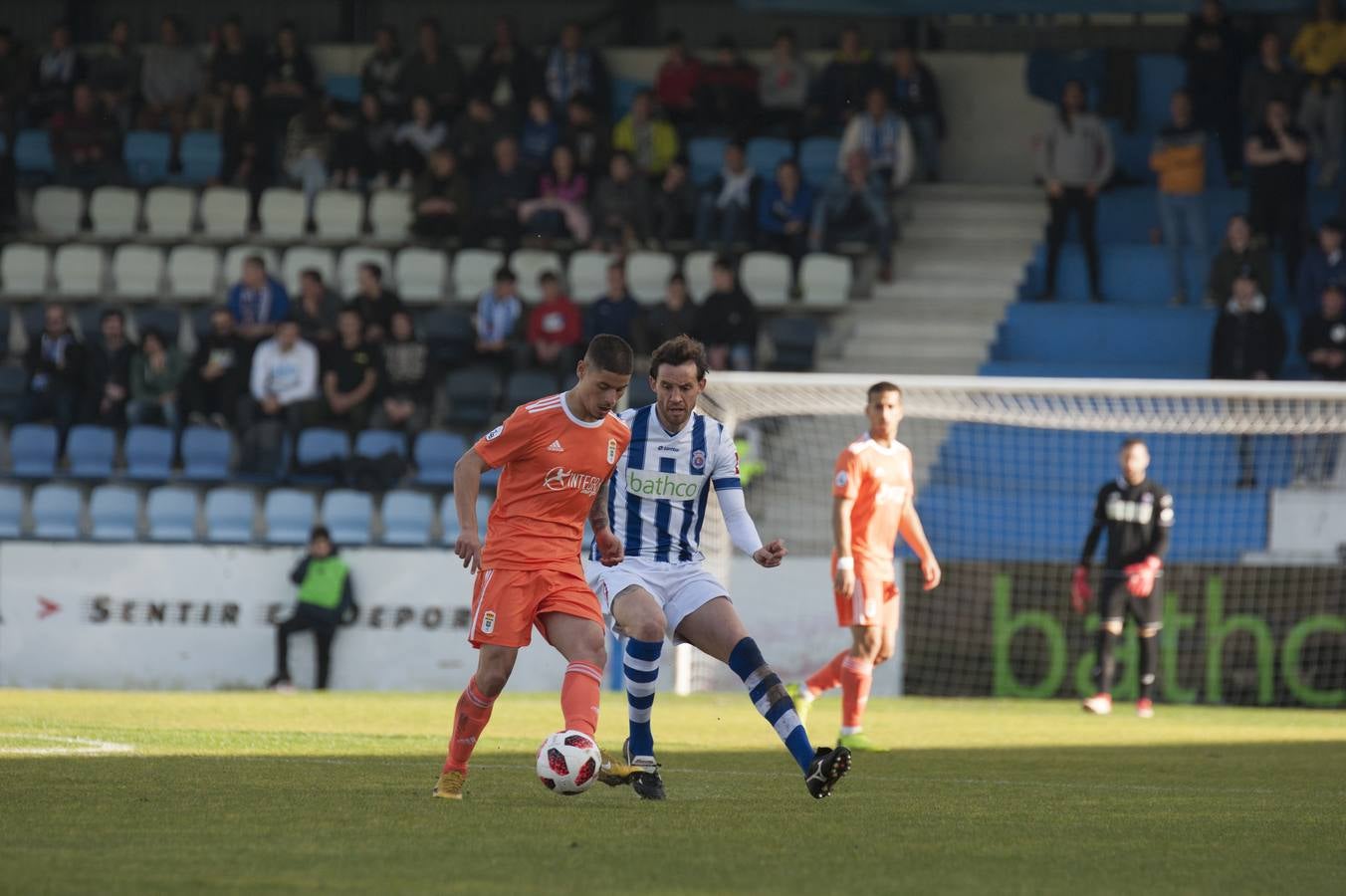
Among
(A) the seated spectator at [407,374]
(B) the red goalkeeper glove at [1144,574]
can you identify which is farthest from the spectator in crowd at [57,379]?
(B) the red goalkeeper glove at [1144,574]

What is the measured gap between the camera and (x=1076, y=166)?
20453 mm

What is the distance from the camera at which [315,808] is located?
7.43 m

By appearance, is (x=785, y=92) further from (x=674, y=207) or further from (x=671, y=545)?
(x=671, y=545)

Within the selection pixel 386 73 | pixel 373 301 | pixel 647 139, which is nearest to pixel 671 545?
pixel 373 301

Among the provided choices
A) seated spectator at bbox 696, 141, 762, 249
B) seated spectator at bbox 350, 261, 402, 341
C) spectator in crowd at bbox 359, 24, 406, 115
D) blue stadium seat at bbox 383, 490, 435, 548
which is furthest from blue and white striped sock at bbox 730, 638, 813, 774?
spectator in crowd at bbox 359, 24, 406, 115

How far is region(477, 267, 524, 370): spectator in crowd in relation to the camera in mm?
19484

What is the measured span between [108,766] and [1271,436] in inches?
479

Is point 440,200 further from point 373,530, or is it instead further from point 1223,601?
point 1223,601

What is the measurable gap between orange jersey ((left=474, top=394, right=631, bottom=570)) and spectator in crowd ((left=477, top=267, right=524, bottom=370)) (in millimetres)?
11782

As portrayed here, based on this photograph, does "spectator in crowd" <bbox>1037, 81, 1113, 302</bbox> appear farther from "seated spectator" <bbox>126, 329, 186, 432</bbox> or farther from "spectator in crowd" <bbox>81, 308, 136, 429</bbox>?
"spectator in crowd" <bbox>81, 308, 136, 429</bbox>

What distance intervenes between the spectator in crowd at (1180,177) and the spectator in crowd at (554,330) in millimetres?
6171

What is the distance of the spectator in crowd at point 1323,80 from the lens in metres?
20.0

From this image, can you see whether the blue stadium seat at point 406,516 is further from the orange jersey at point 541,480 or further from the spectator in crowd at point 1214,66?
the orange jersey at point 541,480

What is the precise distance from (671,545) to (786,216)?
12.6 meters
